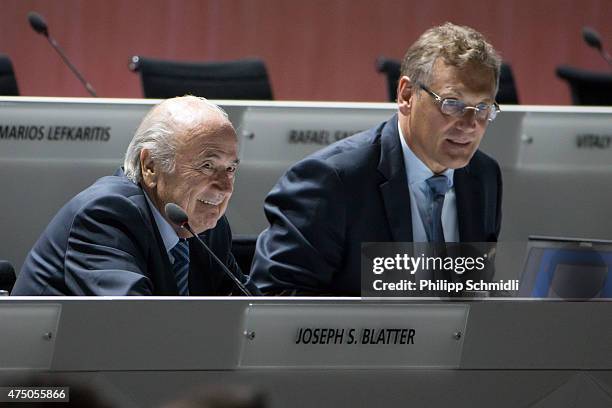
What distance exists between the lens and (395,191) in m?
2.71

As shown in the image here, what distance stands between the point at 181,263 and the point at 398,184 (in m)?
0.55

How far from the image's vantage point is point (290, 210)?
2.66 m

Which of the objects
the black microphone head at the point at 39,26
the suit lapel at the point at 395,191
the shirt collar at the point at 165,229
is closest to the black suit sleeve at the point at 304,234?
the suit lapel at the point at 395,191

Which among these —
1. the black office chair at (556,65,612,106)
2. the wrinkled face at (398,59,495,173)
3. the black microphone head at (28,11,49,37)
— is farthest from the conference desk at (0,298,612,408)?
the black office chair at (556,65,612,106)

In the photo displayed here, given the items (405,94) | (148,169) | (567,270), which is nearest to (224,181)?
(148,169)

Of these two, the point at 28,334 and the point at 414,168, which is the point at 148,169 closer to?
the point at 414,168

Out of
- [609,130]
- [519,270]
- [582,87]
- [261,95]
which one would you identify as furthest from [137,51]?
[519,270]

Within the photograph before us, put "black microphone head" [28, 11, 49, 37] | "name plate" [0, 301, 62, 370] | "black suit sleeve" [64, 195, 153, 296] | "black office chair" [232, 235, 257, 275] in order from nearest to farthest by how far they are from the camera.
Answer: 1. "name plate" [0, 301, 62, 370]
2. "black suit sleeve" [64, 195, 153, 296]
3. "black office chair" [232, 235, 257, 275]
4. "black microphone head" [28, 11, 49, 37]

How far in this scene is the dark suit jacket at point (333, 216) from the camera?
259cm

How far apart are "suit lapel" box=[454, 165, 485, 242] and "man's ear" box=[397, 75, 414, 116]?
23 centimetres

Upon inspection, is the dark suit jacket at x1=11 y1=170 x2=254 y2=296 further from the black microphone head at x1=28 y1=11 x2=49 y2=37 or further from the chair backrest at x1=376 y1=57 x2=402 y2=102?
the chair backrest at x1=376 y1=57 x2=402 y2=102

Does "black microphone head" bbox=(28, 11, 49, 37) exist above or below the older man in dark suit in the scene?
below

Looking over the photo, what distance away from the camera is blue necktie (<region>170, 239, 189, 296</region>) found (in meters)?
2.54

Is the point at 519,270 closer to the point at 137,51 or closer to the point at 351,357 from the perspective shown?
the point at 351,357
